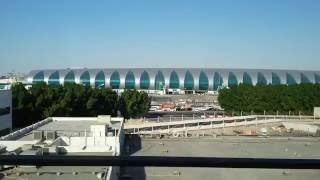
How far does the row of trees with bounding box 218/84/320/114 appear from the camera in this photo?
3925cm

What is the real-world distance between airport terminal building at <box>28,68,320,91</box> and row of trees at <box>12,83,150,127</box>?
40.1 meters

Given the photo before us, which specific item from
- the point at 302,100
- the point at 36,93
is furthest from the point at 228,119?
the point at 36,93

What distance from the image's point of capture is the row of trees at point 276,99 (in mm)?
39250

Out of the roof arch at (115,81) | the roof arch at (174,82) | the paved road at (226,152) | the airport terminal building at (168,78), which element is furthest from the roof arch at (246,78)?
the paved road at (226,152)

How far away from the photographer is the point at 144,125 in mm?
29906

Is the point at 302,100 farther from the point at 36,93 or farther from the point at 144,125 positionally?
the point at 36,93

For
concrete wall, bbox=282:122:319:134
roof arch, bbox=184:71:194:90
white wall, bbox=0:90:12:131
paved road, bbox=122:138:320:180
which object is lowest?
paved road, bbox=122:138:320:180

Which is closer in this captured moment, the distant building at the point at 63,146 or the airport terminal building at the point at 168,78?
the distant building at the point at 63,146

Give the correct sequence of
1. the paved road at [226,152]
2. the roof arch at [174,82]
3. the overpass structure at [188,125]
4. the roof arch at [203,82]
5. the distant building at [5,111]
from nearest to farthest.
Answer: the paved road at [226,152], the distant building at [5,111], the overpass structure at [188,125], the roof arch at [174,82], the roof arch at [203,82]

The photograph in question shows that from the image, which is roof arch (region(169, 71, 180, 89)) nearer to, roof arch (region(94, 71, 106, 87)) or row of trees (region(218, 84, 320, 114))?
roof arch (region(94, 71, 106, 87))

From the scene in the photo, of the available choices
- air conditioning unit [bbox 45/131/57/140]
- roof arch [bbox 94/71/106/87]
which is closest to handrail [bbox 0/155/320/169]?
air conditioning unit [bbox 45/131/57/140]

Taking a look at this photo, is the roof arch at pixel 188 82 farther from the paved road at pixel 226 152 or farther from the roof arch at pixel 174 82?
the paved road at pixel 226 152

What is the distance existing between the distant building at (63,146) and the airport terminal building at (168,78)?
55706mm

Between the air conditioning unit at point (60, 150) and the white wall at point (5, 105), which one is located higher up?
the white wall at point (5, 105)
